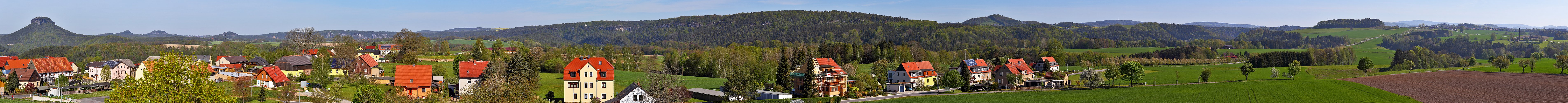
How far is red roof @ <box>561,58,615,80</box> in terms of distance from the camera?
151ft

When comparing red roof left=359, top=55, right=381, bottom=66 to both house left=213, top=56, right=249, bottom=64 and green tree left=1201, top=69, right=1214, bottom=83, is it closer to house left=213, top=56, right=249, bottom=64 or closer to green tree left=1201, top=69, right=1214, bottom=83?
house left=213, top=56, right=249, bottom=64

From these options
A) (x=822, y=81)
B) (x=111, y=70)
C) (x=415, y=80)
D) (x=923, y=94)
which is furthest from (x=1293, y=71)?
(x=111, y=70)

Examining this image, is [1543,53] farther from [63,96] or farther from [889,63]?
[63,96]

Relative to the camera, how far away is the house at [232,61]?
79.2 meters

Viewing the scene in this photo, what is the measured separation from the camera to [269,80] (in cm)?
5747

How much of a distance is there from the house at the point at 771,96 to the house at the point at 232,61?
53.9 m

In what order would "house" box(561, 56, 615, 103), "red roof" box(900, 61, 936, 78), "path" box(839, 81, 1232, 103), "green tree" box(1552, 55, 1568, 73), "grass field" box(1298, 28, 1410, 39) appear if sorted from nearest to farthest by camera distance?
"house" box(561, 56, 615, 103) < "path" box(839, 81, 1232, 103) < "red roof" box(900, 61, 936, 78) < "green tree" box(1552, 55, 1568, 73) < "grass field" box(1298, 28, 1410, 39)

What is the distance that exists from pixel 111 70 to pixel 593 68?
1978 inches

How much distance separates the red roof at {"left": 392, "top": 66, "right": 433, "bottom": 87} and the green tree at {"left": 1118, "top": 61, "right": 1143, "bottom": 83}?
44.9 metres

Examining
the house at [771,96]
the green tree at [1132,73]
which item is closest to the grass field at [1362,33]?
the green tree at [1132,73]

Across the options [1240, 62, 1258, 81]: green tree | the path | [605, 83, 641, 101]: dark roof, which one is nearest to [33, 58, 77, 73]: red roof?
[605, 83, 641, 101]: dark roof

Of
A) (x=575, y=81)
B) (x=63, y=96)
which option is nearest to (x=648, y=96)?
(x=575, y=81)

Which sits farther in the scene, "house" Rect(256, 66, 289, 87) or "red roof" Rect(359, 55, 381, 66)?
"red roof" Rect(359, 55, 381, 66)

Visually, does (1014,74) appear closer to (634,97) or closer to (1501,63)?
(634,97)
